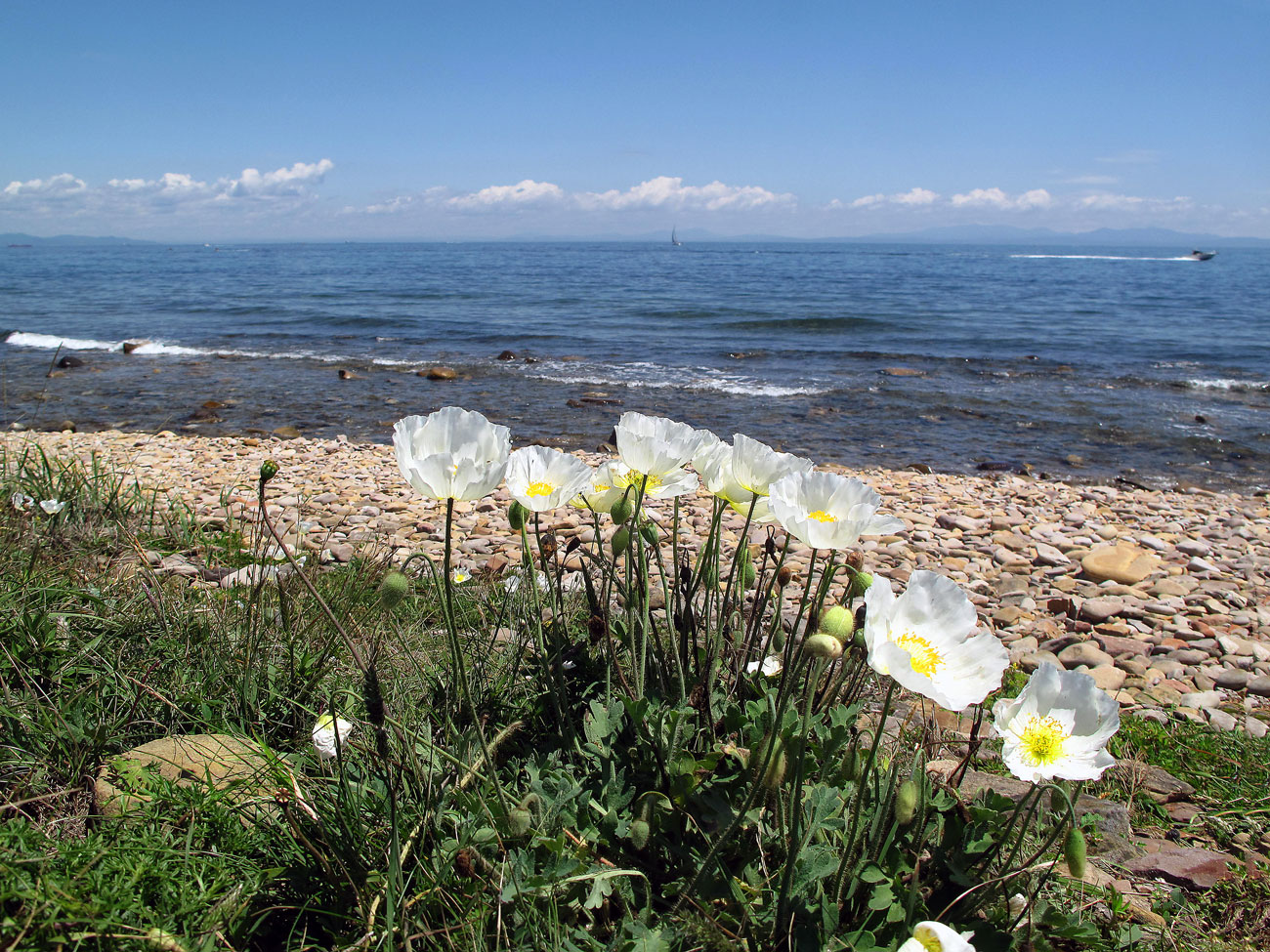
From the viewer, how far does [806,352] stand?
17047mm

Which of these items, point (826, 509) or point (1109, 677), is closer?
point (826, 509)

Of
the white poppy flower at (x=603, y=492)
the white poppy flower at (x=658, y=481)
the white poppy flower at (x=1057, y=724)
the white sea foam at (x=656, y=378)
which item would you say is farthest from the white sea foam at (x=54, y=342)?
the white poppy flower at (x=1057, y=724)

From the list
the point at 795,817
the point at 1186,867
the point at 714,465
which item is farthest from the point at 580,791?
the point at 1186,867

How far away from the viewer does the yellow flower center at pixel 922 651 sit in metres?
1.44

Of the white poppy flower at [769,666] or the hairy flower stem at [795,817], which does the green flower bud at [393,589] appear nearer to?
the hairy flower stem at [795,817]

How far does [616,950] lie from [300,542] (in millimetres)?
3555

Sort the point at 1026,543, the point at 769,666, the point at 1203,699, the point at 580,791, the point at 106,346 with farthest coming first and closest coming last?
the point at 106,346 → the point at 1026,543 → the point at 1203,699 → the point at 769,666 → the point at 580,791

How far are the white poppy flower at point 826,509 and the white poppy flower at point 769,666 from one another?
31.2 inches

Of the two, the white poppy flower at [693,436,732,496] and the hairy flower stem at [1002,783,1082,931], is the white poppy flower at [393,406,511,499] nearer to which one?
the white poppy flower at [693,436,732,496]

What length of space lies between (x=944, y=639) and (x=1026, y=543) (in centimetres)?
475

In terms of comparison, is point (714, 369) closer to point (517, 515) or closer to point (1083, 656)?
point (1083, 656)

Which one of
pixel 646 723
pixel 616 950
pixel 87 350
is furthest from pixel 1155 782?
pixel 87 350

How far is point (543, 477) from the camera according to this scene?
6.16ft

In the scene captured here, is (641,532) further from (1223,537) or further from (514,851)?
(1223,537)
